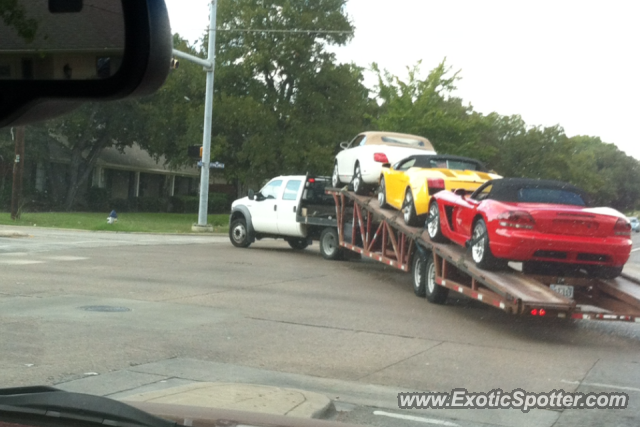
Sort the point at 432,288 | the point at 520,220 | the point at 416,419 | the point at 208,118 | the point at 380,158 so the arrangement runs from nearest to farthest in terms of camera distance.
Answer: the point at 416,419 < the point at 520,220 < the point at 432,288 < the point at 380,158 < the point at 208,118

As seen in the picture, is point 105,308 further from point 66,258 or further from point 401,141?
point 401,141

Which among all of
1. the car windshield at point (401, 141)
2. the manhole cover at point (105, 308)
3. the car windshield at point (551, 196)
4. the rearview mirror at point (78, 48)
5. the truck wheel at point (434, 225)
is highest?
the car windshield at point (401, 141)

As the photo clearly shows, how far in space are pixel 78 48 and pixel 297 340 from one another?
8.40m

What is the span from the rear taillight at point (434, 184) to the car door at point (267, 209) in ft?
28.6

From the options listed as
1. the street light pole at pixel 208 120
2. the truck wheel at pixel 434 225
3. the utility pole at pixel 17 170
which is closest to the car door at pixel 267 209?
the street light pole at pixel 208 120

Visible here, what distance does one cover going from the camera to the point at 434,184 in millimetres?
14906

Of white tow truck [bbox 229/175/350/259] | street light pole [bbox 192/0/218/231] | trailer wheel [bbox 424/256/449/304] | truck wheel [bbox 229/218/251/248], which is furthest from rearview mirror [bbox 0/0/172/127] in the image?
street light pole [bbox 192/0/218/231]

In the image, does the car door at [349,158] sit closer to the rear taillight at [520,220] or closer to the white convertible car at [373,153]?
the white convertible car at [373,153]

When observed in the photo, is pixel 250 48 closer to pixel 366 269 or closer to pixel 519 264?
pixel 366 269

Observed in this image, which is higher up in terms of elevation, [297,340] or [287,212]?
[287,212]

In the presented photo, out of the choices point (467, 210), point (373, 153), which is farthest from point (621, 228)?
point (373, 153)

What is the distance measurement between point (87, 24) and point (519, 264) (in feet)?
37.8

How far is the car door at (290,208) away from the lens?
22.6 m

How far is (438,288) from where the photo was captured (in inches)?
548
